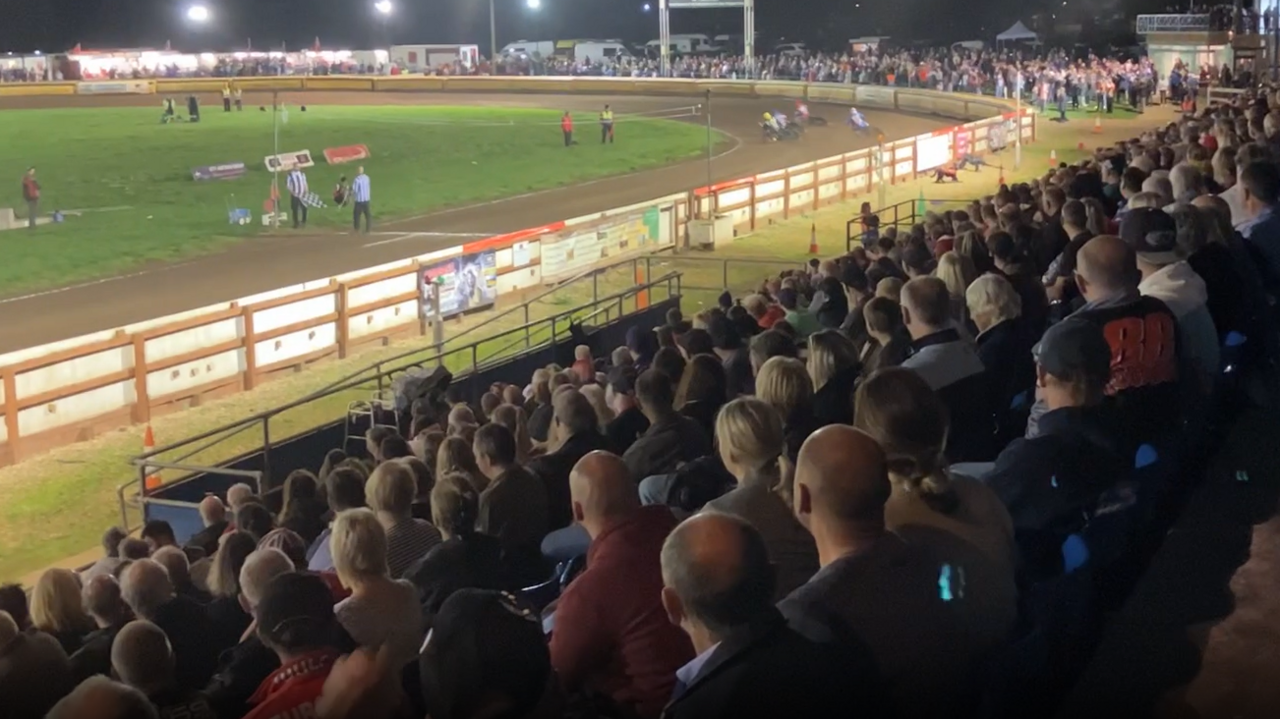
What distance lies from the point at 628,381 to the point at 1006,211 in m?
5.07

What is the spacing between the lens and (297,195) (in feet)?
104

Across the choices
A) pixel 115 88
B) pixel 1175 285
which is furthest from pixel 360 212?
pixel 115 88

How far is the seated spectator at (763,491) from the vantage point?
4.85 m

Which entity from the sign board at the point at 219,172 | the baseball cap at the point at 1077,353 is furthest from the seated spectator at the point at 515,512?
the sign board at the point at 219,172

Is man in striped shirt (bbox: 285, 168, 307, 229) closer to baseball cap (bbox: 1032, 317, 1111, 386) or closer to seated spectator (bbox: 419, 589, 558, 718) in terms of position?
baseball cap (bbox: 1032, 317, 1111, 386)

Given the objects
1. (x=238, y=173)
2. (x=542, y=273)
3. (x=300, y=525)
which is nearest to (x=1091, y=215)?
(x=300, y=525)

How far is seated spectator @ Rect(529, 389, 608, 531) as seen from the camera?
6.96m

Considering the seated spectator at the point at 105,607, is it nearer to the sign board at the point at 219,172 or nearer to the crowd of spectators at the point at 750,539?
the crowd of spectators at the point at 750,539

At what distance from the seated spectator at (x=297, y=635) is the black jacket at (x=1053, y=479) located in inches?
96.1

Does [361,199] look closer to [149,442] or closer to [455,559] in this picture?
[149,442]

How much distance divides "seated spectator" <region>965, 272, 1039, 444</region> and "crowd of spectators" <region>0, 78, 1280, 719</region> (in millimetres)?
22

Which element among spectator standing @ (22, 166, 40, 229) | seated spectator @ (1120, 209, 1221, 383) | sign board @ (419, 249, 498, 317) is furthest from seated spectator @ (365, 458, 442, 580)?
spectator standing @ (22, 166, 40, 229)

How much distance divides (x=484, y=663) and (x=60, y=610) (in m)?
3.49

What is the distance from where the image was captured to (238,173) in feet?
133
